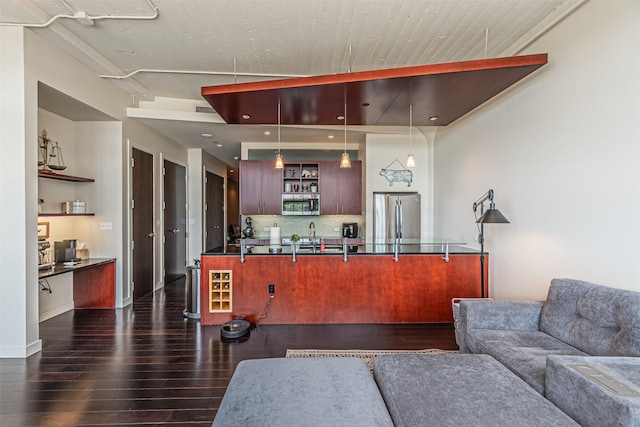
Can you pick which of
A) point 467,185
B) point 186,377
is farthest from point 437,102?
point 186,377

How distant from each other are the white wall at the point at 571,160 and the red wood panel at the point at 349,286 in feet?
2.23

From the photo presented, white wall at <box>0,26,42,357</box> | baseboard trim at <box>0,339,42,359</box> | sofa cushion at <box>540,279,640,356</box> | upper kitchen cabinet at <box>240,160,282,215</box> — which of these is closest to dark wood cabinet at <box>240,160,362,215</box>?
upper kitchen cabinet at <box>240,160,282,215</box>

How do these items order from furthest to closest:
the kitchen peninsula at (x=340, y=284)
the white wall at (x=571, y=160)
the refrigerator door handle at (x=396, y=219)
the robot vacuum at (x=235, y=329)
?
1. the refrigerator door handle at (x=396, y=219)
2. the kitchen peninsula at (x=340, y=284)
3. the robot vacuum at (x=235, y=329)
4. the white wall at (x=571, y=160)

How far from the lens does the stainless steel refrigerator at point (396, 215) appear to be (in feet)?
19.7

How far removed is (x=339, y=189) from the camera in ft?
21.7

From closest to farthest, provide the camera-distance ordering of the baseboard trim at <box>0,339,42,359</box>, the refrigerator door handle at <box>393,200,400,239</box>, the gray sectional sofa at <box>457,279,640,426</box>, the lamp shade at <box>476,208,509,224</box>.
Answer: the gray sectional sofa at <box>457,279,640,426</box> → the baseboard trim at <box>0,339,42,359</box> → the lamp shade at <box>476,208,509,224</box> → the refrigerator door handle at <box>393,200,400,239</box>

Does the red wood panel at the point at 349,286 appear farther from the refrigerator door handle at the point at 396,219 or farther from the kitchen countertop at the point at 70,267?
the refrigerator door handle at the point at 396,219

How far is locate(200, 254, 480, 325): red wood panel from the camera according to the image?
13.1 ft

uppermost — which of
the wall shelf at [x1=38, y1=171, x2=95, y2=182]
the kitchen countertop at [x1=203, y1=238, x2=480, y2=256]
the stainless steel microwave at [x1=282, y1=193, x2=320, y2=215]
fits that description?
the wall shelf at [x1=38, y1=171, x2=95, y2=182]

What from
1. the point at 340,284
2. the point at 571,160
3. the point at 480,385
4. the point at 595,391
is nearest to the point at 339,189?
the point at 340,284

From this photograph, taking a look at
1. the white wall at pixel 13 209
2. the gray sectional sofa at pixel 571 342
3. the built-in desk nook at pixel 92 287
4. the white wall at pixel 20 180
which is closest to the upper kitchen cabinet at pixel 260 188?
the built-in desk nook at pixel 92 287

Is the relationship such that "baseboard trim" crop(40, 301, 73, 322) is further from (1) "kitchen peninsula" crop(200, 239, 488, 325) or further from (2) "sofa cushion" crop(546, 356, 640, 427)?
(2) "sofa cushion" crop(546, 356, 640, 427)

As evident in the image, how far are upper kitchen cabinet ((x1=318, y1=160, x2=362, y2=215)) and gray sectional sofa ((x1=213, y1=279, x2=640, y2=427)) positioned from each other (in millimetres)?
4376

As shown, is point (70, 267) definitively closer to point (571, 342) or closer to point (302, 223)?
point (302, 223)
